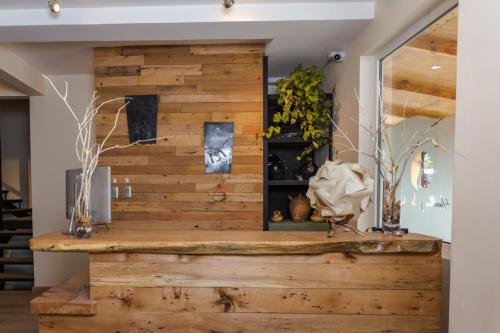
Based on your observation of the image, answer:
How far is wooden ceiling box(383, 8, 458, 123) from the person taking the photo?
168 centimetres

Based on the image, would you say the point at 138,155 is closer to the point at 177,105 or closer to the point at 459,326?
the point at 177,105

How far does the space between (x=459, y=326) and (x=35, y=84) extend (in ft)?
14.5

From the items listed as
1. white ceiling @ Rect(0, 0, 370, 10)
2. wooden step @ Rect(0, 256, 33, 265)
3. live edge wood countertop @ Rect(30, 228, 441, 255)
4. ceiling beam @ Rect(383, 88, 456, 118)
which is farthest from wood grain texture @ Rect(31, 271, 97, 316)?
wooden step @ Rect(0, 256, 33, 265)

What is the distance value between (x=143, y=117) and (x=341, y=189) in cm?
207

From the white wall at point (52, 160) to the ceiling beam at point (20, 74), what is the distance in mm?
163

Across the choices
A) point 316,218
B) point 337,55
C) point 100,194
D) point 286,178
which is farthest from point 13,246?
point 337,55

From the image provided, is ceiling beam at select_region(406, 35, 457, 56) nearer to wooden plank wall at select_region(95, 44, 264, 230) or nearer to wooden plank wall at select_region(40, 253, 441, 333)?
wooden plank wall at select_region(40, 253, 441, 333)

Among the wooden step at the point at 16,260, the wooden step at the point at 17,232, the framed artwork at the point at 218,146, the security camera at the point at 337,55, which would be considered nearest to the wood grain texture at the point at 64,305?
the framed artwork at the point at 218,146

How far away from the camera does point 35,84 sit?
137 inches

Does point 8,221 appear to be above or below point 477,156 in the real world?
below

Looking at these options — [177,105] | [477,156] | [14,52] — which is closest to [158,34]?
[177,105]

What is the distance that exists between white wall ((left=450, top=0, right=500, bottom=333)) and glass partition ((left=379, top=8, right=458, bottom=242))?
354 millimetres

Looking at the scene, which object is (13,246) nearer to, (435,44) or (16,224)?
(16,224)

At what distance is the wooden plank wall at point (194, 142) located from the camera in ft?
9.32
